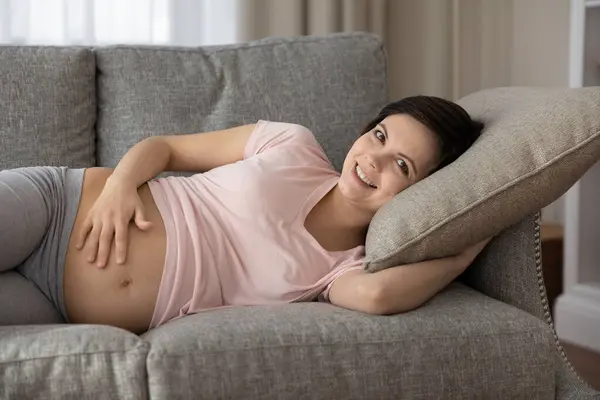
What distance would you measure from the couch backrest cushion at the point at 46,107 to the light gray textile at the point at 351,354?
0.70 metres

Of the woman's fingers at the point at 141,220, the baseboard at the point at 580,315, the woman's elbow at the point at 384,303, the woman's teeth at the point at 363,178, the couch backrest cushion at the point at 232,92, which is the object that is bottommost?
the baseboard at the point at 580,315

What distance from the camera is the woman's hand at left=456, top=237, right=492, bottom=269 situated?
5.59 feet

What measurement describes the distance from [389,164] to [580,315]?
150 cm

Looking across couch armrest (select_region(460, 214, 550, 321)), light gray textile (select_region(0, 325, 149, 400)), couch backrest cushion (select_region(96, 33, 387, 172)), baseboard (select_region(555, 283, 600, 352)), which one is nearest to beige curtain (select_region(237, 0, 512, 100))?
baseboard (select_region(555, 283, 600, 352))

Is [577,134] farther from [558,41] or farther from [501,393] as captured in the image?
[558,41]

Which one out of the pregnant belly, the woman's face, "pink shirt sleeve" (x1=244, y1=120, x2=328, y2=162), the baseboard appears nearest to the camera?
the pregnant belly

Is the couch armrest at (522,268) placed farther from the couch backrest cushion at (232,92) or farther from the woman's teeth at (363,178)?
the couch backrest cushion at (232,92)

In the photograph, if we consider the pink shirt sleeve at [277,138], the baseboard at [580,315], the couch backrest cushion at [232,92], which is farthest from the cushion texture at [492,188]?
the baseboard at [580,315]

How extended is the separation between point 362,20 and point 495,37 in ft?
1.89

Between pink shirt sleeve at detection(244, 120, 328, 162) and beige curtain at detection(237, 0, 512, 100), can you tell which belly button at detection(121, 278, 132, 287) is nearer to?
pink shirt sleeve at detection(244, 120, 328, 162)

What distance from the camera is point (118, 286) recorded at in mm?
1664

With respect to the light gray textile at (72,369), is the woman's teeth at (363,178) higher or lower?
higher

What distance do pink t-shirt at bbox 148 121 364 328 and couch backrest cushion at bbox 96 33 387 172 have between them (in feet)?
0.97

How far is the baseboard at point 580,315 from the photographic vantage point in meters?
2.94
